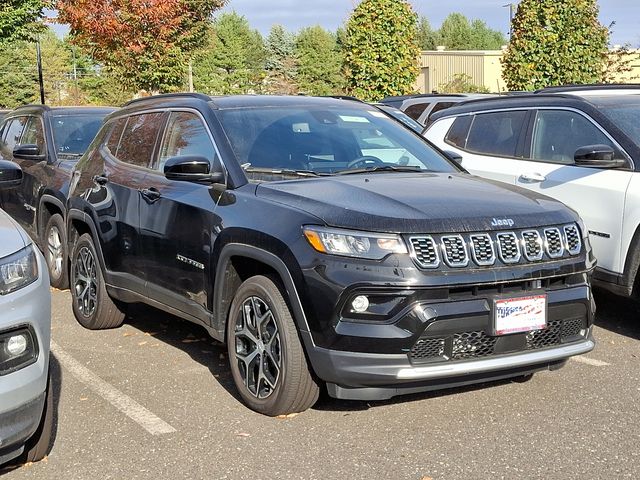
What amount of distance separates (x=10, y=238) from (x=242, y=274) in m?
1.49

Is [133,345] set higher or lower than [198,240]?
lower

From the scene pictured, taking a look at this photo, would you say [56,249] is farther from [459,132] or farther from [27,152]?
[459,132]

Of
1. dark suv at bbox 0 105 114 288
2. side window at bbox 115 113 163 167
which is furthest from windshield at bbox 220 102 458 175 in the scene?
dark suv at bbox 0 105 114 288

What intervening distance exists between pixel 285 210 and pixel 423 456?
144 cm

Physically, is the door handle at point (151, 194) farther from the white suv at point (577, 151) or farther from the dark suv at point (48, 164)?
the white suv at point (577, 151)

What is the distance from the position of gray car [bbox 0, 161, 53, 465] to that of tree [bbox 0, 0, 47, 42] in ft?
82.5

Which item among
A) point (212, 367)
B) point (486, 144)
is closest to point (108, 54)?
point (486, 144)

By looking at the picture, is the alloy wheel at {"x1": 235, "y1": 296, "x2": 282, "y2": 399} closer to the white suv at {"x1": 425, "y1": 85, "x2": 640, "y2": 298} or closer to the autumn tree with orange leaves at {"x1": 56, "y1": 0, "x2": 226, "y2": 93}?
the white suv at {"x1": 425, "y1": 85, "x2": 640, "y2": 298}

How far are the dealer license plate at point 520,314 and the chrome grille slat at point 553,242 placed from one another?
254 millimetres

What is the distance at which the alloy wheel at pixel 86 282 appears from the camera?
23.0 feet

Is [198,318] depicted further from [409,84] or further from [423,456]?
[409,84]

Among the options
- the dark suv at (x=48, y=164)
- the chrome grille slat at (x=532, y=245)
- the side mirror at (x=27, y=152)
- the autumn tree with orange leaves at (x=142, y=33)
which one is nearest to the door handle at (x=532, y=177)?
the chrome grille slat at (x=532, y=245)

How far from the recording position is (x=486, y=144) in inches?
315

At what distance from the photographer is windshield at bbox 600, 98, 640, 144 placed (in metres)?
6.78
